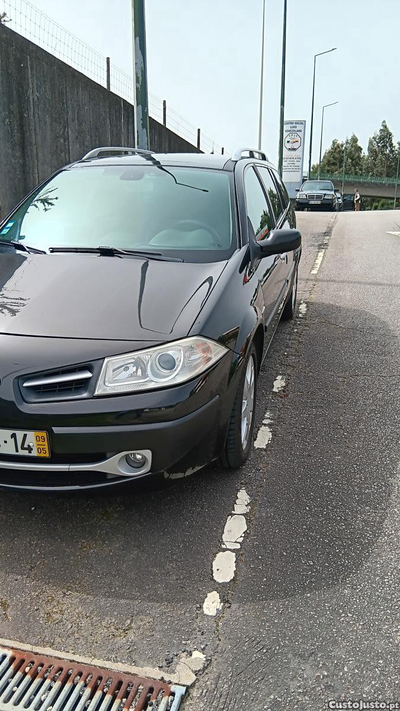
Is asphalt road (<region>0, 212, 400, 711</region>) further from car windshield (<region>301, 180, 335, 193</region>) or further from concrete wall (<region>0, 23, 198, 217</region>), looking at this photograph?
car windshield (<region>301, 180, 335, 193</region>)

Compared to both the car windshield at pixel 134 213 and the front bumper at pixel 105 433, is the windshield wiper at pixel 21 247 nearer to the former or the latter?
the car windshield at pixel 134 213

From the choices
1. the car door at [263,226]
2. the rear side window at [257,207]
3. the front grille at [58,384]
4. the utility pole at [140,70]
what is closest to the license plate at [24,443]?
the front grille at [58,384]

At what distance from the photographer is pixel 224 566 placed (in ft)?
8.13

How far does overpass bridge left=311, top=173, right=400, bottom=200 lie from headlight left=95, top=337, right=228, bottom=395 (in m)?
71.0

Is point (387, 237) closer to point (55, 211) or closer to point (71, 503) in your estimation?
point (55, 211)

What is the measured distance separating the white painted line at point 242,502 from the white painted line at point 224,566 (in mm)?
338

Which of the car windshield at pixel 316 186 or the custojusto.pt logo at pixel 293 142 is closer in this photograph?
the car windshield at pixel 316 186

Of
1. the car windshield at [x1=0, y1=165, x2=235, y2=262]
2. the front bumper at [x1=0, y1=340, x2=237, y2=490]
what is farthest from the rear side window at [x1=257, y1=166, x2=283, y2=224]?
the front bumper at [x1=0, y1=340, x2=237, y2=490]

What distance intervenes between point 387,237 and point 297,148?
24.5 m

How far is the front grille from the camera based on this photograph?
94.2 inches

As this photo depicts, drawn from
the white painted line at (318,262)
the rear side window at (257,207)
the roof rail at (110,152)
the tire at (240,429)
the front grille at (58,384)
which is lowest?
the white painted line at (318,262)

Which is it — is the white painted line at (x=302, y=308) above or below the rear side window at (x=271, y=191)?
below

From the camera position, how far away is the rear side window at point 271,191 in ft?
16.5

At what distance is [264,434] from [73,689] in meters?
2.06
